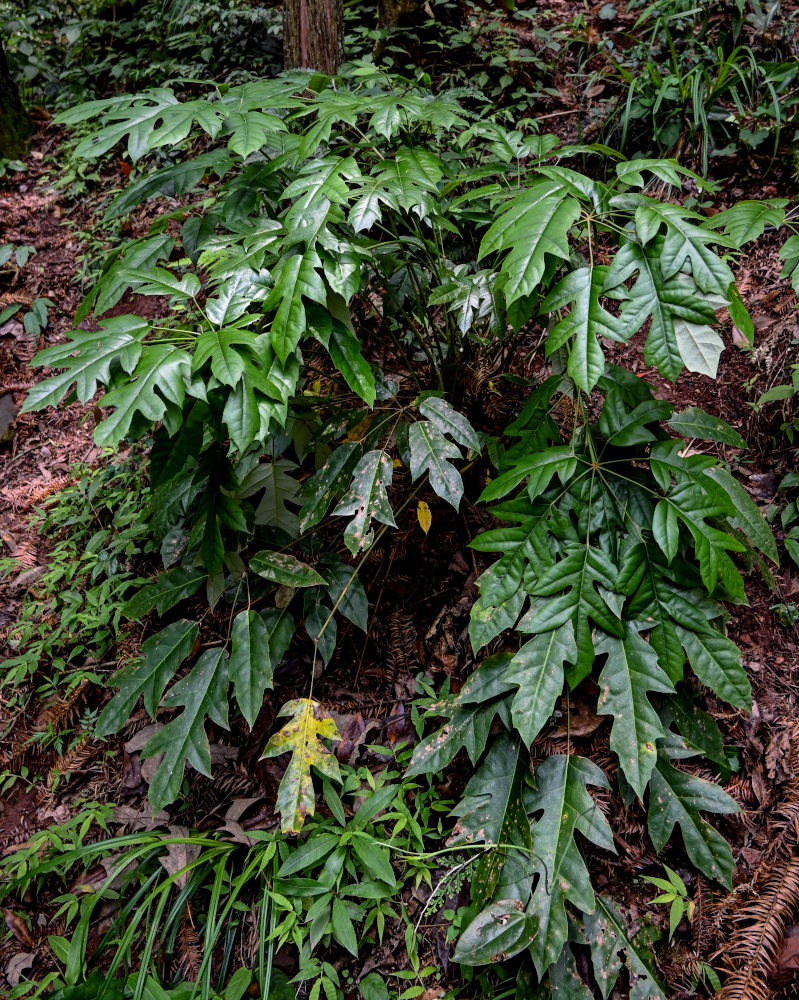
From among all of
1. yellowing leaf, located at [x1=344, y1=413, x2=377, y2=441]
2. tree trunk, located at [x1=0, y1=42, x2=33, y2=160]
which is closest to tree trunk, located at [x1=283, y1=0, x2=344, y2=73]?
yellowing leaf, located at [x1=344, y1=413, x2=377, y2=441]

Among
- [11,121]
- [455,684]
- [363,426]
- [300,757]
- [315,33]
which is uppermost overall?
[315,33]

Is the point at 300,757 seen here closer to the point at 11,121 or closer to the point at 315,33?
the point at 315,33

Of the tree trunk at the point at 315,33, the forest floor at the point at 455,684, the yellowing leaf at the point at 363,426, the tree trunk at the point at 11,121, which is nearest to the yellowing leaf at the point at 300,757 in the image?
the forest floor at the point at 455,684

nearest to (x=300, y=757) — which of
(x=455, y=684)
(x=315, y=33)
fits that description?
(x=455, y=684)

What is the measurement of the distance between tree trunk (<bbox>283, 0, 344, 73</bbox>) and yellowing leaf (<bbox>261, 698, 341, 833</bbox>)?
2.82m

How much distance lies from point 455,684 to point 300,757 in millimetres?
604

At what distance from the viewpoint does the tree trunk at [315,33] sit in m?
2.98

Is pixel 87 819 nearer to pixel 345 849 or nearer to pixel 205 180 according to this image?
pixel 345 849

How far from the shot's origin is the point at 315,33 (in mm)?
3010

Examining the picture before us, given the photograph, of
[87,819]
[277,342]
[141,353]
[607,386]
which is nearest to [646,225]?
[607,386]

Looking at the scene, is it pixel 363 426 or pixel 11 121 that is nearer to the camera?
pixel 363 426

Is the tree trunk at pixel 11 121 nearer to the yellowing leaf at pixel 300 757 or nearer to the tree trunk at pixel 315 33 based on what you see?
the tree trunk at pixel 315 33

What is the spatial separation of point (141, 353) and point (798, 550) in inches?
84.0

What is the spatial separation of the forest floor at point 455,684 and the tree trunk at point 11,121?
3042 millimetres
